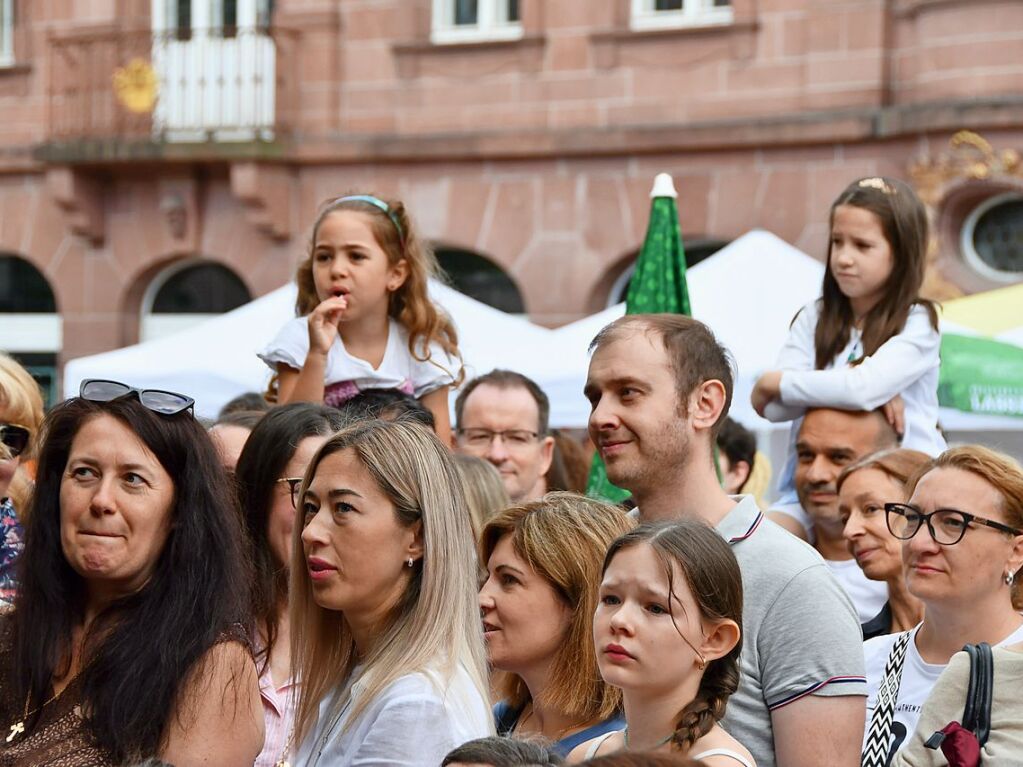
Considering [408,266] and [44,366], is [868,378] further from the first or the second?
[44,366]

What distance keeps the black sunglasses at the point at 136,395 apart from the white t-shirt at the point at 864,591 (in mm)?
2589

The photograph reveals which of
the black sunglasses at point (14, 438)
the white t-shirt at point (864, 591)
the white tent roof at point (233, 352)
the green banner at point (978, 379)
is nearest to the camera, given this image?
the black sunglasses at point (14, 438)

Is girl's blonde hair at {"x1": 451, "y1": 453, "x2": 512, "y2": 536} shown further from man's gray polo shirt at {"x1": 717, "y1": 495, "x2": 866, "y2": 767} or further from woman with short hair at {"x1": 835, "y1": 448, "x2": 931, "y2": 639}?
man's gray polo shirt at {"x1": 717, "y1": 495, "x2": 866, "y2": 767}

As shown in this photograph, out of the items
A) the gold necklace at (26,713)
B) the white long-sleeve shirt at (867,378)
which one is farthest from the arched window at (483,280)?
the gold necklace at (26,713)

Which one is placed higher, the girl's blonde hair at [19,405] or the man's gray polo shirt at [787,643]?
the girl's blonde hair at [19,405]

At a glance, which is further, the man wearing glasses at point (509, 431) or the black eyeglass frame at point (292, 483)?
the man wearing glasses at point (509, 431)

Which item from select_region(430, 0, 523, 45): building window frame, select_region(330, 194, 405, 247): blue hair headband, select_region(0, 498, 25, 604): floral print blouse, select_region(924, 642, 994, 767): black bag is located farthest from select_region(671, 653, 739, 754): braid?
select_region(430, 0, 523, 45): building window frame

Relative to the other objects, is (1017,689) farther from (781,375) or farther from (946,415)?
(946,415)

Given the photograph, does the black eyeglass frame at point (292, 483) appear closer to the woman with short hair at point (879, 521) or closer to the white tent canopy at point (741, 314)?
the woman with short hair at point (879, 521)

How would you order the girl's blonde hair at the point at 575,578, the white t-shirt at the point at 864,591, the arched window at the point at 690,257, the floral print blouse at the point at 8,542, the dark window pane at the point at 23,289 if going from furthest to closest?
the dark window pane at the point at 23,289 → the arched window at the point at 690,257 → the white t-shirt at the point at 864,591 → the floral print blouse at the point at 8,542 → the girl's blonde hair at the point at 575,578

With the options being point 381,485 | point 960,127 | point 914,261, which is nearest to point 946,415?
point 914,261

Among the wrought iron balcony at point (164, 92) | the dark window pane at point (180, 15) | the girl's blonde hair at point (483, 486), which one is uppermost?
the dark window pane at point (180, 15)

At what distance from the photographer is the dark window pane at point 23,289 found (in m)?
18.9

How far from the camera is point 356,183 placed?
17.0 metres
